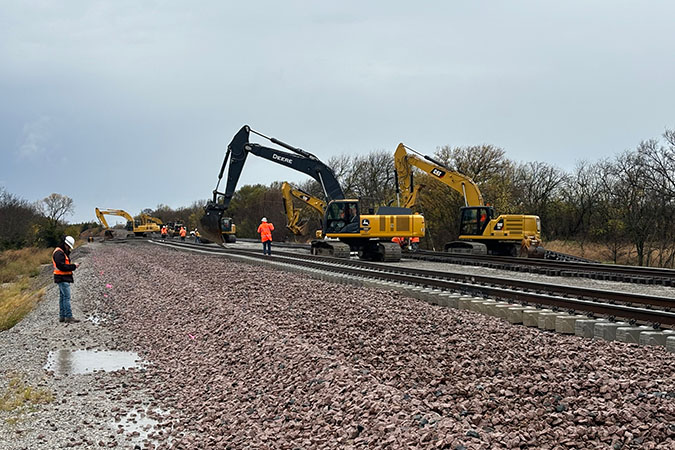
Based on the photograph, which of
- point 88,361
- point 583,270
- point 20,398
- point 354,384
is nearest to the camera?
point 354,384

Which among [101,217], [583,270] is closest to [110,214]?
[101,217]

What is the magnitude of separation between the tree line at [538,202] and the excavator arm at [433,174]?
45.6 inches

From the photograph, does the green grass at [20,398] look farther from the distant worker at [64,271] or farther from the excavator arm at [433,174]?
the excavator arm at [433,174]

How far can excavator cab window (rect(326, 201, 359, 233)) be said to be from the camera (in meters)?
23.2

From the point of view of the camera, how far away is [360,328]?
8.52 metres

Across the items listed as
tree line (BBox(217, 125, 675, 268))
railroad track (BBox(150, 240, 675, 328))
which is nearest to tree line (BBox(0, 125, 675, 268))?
tree line (BBox(217, 125, 675, 268))

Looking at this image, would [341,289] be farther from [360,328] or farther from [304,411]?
[304,411]

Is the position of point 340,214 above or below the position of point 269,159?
below

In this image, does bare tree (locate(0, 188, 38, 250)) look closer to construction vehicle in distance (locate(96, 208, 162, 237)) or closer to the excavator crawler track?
construction vehicle in distance (locate(96, 208, 162, 237))

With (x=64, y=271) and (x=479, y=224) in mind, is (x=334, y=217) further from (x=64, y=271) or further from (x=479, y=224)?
(x=64, y=271)

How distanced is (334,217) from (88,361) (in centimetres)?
1470

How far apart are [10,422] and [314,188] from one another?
5226 cm

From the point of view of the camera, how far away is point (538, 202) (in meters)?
45.6

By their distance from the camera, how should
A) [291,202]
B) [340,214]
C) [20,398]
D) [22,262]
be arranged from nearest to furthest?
[20,398] → [340,214] → [291,202] → [22,262]
